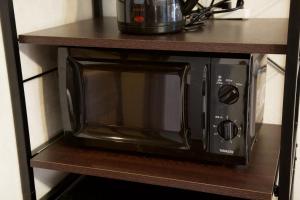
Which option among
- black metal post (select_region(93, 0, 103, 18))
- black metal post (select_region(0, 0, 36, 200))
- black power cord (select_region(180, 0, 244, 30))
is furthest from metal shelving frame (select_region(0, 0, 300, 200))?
black metal post (select_region(93, 0, 103, 18))

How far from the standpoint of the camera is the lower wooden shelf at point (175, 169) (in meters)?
0.82

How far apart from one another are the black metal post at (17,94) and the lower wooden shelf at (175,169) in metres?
0.03

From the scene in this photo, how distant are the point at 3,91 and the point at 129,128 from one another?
30cm

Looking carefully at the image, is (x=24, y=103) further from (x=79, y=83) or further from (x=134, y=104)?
(x=134, y=104)

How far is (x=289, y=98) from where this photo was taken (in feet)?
2.46

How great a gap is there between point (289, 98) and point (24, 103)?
0.59 metres

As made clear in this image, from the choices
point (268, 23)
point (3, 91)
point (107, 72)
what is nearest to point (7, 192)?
point (3, 91)

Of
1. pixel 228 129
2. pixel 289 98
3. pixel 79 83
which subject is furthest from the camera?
pixel 79 83

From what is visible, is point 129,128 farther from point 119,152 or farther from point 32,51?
point 32,51

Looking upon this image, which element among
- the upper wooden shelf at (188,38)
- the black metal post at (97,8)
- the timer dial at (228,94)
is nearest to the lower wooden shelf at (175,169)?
the timer dial at (228,94)

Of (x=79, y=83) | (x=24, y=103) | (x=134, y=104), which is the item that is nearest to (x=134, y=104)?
(x=134, y=104)

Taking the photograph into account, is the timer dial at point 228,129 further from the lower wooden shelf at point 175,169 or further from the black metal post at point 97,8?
the black metal post at point 97,8

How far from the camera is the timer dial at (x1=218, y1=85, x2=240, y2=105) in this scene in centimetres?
82

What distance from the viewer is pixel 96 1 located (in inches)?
50.4
